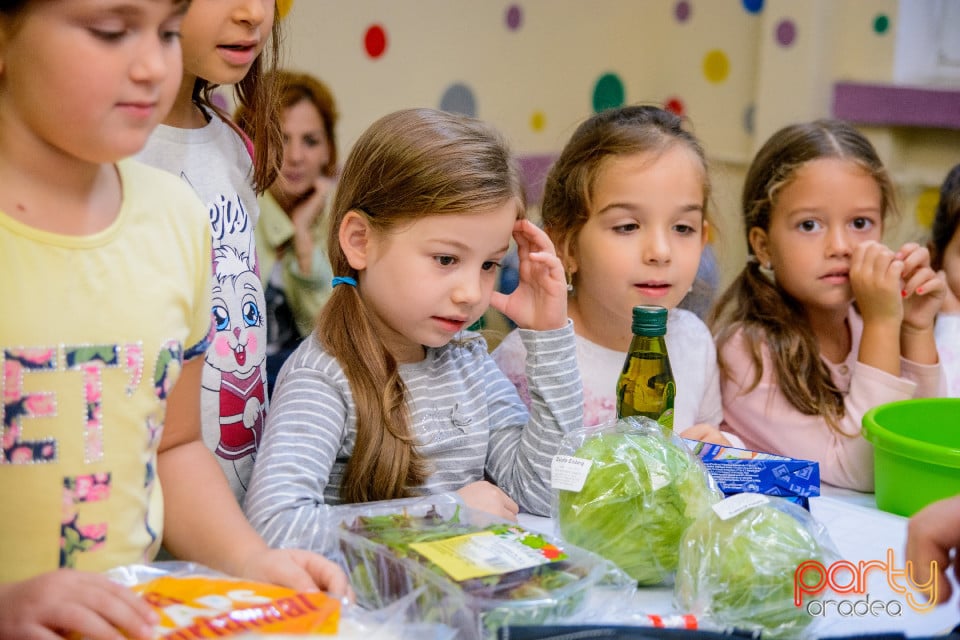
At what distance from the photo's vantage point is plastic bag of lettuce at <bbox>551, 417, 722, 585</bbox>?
3.26ft

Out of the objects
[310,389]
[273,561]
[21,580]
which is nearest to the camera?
[21,580]

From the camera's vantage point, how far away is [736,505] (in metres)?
0.95

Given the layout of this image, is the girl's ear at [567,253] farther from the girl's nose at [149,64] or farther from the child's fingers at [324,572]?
the girl's nose at [149,64]

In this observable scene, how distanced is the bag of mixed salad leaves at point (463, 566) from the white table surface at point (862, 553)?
14cm

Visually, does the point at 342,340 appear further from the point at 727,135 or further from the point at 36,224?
the point at 727,135

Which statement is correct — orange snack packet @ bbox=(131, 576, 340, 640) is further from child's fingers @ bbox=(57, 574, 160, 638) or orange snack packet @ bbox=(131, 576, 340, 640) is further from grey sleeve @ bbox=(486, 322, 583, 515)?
grey sleeve @ bbox=(486, 322, 583, 515)

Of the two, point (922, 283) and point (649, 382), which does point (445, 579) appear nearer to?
point (649, 382)

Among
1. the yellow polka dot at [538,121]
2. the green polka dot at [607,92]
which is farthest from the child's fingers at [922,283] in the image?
the green polka dot at [607,92]

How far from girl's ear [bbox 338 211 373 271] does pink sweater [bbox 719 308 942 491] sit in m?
0.72

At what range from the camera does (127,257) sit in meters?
0.81

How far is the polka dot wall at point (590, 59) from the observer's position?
2.77 metres

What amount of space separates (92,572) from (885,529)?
36.3 inches

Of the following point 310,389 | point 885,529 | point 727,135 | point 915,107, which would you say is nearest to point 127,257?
point 310,389

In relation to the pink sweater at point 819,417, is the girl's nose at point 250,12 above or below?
above
